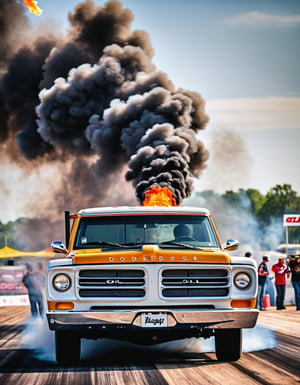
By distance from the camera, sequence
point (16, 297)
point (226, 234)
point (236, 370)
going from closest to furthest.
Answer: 1. point (236, 370)
2. point (16, 297)
3. point (226, 234)

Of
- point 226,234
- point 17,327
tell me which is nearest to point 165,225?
point 17,327

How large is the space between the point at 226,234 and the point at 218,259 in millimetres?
98917

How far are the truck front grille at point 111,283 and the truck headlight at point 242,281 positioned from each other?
3.72 feet

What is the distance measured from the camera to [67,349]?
1071 cm

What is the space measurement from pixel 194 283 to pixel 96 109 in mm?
52512

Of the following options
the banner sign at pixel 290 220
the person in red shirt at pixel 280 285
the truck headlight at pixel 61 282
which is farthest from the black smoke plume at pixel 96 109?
the truck headlight at pixel 61 282

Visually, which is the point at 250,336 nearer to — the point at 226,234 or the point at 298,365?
the point at 298,365

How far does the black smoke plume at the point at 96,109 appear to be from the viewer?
5112cm

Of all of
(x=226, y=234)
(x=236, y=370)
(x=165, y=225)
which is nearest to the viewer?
(x=236, y=370)

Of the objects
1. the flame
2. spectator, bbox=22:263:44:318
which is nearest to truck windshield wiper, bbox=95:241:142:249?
spectator, bbox=22:263:44:318

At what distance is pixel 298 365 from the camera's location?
10805mm

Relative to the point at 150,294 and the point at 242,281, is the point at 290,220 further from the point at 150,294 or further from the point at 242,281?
the point at 150,294

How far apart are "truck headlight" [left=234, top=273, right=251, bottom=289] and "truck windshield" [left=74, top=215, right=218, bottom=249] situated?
101 cm

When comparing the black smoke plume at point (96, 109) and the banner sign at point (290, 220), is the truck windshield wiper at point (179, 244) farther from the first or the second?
the black smoke plume at point (96, 109)
